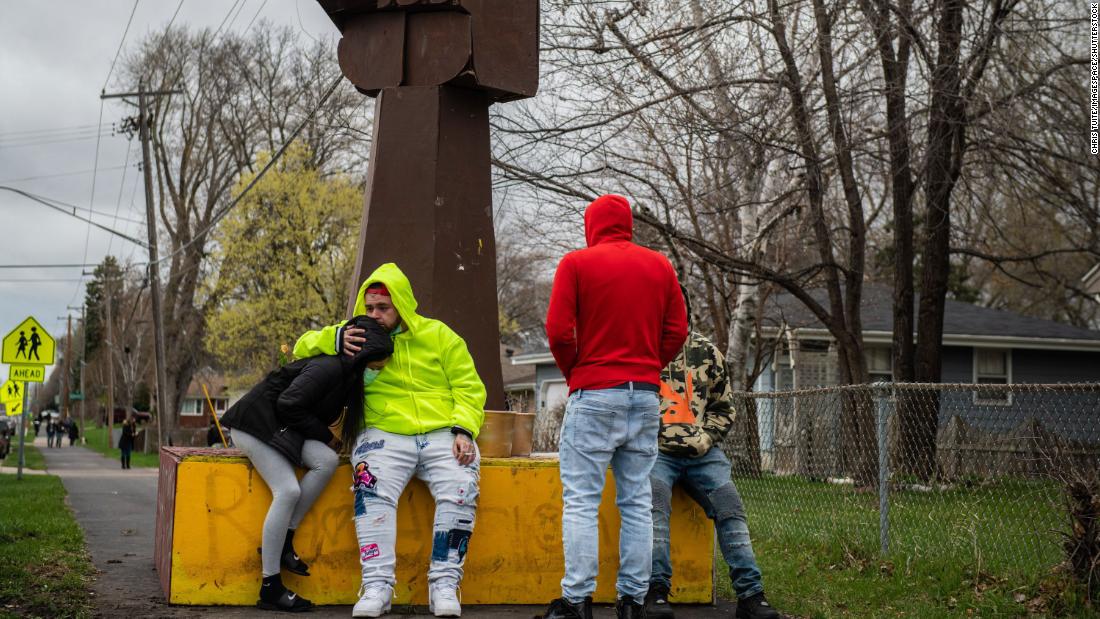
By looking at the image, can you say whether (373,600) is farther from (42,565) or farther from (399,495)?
(42,565)

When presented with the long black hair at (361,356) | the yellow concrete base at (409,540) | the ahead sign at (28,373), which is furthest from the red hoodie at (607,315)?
the ahead sign at (28,373)

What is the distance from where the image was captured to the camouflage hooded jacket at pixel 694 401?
5.52 m

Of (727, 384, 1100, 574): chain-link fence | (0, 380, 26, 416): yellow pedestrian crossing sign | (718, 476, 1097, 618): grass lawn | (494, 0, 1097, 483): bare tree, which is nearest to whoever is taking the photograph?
(718, 476, 1097, 618): grass lawn

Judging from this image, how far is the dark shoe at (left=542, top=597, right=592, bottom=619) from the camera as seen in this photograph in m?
4.80

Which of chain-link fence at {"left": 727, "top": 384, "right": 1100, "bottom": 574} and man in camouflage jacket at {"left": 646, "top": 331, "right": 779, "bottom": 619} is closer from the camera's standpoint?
man in camouflage jacket at {"left": 646, "top": 331, "right": 779, "bottom": 619}

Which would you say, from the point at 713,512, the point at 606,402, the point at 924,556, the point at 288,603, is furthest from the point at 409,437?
the point at 924,556

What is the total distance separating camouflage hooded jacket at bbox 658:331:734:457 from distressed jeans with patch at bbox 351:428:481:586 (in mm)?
1040

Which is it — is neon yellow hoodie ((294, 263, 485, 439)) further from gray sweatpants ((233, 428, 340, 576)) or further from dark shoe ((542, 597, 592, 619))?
dark shoe ((542, 597, 592, 619))

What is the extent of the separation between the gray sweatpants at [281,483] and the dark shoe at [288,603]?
13 cm

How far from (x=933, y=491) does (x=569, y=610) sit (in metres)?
4.07

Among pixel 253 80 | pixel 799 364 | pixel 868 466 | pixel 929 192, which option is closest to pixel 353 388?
pixel 868 466

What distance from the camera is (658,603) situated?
541 cm

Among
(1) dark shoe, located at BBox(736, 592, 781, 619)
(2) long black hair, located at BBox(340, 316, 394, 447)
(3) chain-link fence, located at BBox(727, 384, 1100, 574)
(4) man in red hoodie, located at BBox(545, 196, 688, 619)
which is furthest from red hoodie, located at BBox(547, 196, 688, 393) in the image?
(3) chain-link fence, located at BBox(727, 384, 1100, 574)

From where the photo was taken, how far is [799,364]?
25.1 metres
